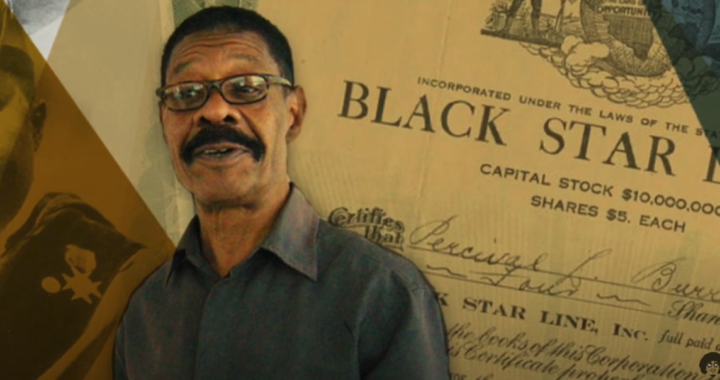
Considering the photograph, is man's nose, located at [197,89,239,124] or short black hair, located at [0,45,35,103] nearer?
man's nose, located at [197,89,239,124]

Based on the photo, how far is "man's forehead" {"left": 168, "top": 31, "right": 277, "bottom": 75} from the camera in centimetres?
69

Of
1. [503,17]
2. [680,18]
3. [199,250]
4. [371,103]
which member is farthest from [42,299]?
[680,18]

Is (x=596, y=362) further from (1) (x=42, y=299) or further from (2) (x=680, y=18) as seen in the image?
(1) (x=42, y=299)

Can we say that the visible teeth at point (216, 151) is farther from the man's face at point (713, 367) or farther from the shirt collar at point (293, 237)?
the man's face at point (713, 367)

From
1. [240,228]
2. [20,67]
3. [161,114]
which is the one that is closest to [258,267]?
[240,228]

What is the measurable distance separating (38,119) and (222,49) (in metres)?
0.19

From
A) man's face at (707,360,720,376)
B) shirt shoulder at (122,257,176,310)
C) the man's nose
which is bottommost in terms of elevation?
man's face at (707,360,720,376)

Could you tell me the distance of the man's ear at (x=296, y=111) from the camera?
0.73 meters

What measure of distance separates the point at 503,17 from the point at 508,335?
24cm

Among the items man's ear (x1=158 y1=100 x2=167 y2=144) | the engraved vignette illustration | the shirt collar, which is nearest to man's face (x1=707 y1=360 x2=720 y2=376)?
the engraved vignette illustration

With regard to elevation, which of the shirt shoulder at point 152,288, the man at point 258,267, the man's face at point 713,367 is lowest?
the man's face at point 713,367

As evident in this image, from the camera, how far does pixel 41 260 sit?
788 millimetres
